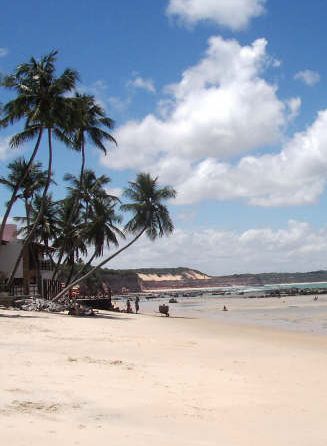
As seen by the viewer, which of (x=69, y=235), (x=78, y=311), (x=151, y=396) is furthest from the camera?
(x=69, y=235)

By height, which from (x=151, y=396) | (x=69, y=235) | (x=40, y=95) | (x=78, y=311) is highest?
(x=40, y=95)

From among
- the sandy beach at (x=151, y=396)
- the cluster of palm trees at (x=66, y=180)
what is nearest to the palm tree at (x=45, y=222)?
the cluster of palm trees at (x=66, y=180)

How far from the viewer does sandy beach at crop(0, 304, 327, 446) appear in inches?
241

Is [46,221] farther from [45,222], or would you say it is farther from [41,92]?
[41,92]

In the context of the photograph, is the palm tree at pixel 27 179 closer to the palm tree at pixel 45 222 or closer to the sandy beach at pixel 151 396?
the palm tree at pixel 45 222

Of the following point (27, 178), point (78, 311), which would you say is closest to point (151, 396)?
point (78, 311)

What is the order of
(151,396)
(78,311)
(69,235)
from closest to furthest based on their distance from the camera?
(151,396) < (78,311) < (69,235)

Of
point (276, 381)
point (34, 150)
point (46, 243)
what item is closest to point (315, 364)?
point (276, 381)

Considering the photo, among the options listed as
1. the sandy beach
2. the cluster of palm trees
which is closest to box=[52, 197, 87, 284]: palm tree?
the cluster of palm trees

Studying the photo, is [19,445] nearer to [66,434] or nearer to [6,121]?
[66,434]

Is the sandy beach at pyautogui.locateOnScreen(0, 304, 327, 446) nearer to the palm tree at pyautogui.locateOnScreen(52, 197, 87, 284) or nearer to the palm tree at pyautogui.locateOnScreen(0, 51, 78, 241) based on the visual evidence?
the palm tree at pyautogui.locateOnScreen(0, 51, 78, 241)

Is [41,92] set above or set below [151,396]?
above

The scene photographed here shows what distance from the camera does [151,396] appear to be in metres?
8.09

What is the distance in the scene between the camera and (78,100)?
3086cm
